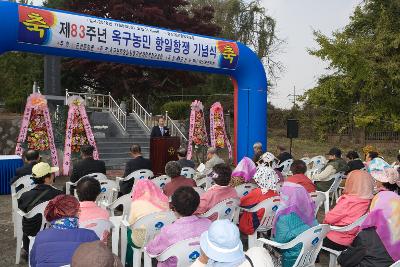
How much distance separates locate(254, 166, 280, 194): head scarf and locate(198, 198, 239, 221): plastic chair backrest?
0.32m

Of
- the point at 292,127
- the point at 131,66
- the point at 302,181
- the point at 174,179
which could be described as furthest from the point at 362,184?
the point at 131,66

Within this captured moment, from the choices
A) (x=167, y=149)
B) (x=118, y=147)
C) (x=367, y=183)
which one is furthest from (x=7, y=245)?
(x=118, y=147)

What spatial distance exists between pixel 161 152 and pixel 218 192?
18.7 feet

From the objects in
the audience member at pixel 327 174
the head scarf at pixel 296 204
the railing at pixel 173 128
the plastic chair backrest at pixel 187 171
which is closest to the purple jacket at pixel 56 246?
the head scarf at pixel 296 204

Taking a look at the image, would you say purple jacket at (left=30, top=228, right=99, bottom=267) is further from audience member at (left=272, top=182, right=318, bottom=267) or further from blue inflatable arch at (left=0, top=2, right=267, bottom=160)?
blue inflatable arch at (left=0, top=2, right=267, bottom=160)

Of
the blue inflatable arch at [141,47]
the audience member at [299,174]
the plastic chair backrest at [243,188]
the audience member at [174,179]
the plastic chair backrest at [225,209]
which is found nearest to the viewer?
the plastic chair backrest at [225,209]

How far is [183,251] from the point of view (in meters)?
2.98

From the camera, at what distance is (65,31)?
8656 mm

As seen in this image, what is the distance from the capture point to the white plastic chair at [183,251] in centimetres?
295

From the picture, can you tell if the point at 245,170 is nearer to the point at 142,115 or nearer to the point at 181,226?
the point at 181,226

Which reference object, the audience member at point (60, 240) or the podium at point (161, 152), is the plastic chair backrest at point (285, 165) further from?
the audience member at point (60, 240)

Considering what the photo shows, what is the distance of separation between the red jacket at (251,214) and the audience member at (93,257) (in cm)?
280

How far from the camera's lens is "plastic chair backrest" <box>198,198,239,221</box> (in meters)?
4.43

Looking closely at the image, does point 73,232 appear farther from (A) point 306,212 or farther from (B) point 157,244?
(A) point 306,212
